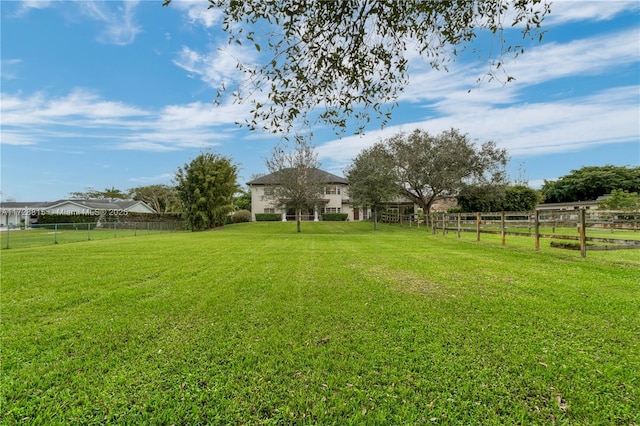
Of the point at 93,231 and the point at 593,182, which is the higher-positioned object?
the point at 593,182

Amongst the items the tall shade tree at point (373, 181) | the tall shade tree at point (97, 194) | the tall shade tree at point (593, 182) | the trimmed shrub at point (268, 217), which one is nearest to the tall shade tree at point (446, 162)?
the tall shade tree at point (373, 181)

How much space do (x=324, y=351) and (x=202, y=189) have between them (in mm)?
27403

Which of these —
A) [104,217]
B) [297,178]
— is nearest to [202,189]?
[297,178]

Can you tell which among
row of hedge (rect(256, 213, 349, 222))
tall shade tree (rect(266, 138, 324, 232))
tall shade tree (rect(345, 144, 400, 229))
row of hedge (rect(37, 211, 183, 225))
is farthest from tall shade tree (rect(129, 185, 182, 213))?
tall shade tree (rect(345, 144, 400, 229))

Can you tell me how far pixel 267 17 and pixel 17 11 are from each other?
7.64 metres

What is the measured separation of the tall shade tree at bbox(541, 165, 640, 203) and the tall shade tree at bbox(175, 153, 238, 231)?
53.0 meters

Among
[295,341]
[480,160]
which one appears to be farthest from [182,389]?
[480,160]

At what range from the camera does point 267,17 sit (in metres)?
4.34

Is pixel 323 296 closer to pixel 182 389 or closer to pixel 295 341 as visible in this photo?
pixel 295 341

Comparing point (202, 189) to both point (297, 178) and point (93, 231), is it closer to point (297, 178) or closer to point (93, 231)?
point (93, 231)

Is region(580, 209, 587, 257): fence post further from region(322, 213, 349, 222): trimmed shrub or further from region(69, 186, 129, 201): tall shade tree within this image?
region(69, 186, 129, 201): tall shade tree

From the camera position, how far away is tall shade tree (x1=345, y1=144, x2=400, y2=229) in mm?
25094

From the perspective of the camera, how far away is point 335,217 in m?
42.0

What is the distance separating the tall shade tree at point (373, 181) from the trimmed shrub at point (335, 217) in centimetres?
1494
